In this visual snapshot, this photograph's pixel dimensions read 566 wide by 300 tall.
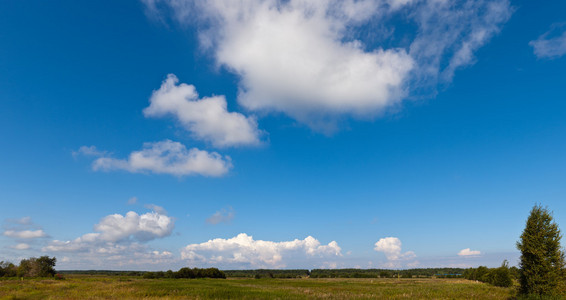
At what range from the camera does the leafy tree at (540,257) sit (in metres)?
26.1

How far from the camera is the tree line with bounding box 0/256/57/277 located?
313 ft

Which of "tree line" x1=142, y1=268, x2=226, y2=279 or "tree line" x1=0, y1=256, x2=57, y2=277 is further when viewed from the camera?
"tree line" x1=142, y1=268, x2=226, y2=279

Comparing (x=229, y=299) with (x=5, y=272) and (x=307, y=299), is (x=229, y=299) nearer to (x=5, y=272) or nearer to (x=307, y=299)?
(x=307, y=299)

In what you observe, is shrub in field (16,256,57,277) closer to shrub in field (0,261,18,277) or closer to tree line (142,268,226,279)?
shrub in field (0,261,18,277)

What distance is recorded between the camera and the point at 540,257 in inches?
1052

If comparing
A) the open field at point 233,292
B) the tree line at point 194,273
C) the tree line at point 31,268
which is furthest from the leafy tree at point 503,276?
the tree line at point 31,268

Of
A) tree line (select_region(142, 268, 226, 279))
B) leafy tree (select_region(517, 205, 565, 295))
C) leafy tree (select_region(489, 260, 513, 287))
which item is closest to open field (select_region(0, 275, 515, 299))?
leafy tree (select_region(517, 205, 565, 295))

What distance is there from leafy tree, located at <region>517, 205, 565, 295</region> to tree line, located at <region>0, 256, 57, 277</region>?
127 metres

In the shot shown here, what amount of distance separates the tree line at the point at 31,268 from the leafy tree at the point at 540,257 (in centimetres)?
12748

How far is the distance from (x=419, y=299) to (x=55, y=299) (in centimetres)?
3739

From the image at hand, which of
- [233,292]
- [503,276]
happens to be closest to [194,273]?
[233,292]

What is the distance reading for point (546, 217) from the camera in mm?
27719

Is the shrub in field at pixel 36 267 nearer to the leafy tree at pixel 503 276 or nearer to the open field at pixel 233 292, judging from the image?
the open field at pixel 233 292

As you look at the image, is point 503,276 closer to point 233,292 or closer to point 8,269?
point 233,292
